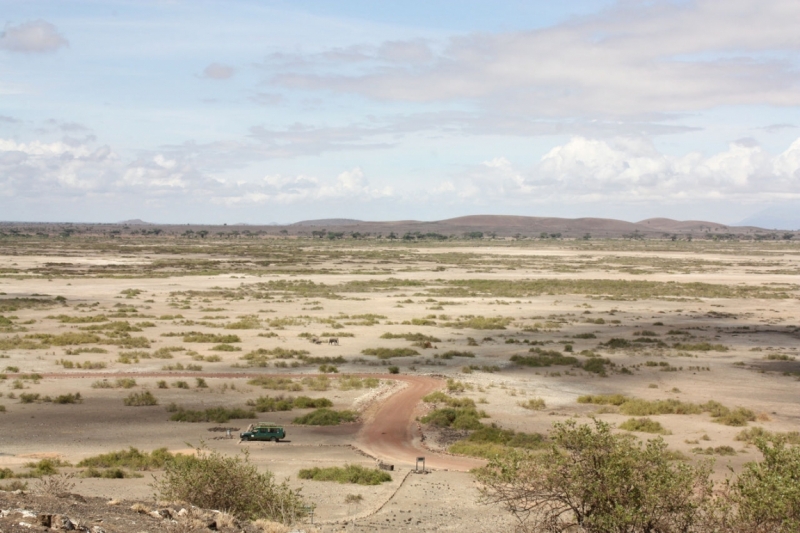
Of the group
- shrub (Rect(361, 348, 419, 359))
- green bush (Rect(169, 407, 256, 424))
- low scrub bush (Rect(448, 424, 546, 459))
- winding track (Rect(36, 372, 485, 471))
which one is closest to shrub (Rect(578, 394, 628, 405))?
winding track (Rect(36, 372, 485, 471))

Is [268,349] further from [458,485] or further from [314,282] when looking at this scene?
[314,282]

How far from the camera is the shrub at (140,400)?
35.6 meters

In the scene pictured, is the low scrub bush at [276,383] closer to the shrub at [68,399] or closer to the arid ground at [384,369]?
the arid ground at [384,369]

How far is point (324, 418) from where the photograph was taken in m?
33.0

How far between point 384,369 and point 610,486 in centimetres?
3068

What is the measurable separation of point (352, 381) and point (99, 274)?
83114 millimetres

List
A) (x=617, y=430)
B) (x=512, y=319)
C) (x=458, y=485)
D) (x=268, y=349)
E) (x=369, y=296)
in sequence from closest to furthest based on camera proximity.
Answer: (x=458, y=485) < (x=617, y=430) < (x=268, y=349) < (x=512, y=319) < (x=369, y=296)

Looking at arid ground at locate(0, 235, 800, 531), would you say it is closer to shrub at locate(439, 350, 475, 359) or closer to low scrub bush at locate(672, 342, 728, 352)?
low scrub bush at locate(672, 342, 728, 352)

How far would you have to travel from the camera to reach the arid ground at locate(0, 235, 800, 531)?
89.2 feet

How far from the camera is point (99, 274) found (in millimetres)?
112375

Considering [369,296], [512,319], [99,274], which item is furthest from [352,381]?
[99,274]

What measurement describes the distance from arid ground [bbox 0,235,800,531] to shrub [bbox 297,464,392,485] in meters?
0.44

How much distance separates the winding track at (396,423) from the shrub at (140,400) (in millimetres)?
6095

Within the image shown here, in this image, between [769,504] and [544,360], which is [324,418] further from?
[769,504]
